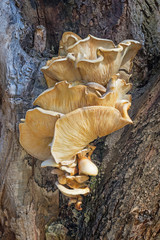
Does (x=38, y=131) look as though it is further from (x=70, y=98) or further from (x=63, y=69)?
(x=63, y=69)

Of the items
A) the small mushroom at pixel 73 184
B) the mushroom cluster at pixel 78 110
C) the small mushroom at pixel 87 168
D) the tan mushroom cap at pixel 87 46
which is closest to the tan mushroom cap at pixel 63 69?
the mushroom cluster at pixel 78 110

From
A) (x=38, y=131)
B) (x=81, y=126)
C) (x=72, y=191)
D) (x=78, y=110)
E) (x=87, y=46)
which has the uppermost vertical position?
(x=87, y=46)

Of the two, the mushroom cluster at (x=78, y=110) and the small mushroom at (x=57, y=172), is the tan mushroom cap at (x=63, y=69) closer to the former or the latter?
the mushroom cluster at (x=78, y=110)

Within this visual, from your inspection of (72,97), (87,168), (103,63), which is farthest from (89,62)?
(87,168)

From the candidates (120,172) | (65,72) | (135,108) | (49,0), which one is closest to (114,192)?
(120,172)

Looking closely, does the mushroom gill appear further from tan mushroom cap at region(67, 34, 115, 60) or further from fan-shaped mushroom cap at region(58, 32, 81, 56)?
fan-shaped mushroom cap at region(58, 32, 81, 56)

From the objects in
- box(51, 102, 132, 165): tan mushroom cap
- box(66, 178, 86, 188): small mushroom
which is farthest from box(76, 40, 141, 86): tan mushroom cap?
box(66, 178, 86, 188): small mushroom
